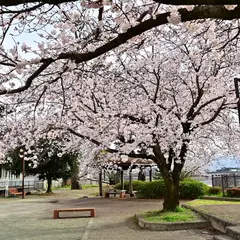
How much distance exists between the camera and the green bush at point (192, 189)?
67.5 ft

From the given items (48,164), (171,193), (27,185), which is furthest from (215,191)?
(27,185)

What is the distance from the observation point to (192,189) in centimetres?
2086

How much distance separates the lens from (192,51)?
1011 centimetres

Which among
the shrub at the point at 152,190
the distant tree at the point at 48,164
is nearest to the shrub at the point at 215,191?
the shrub at the point at 152,190

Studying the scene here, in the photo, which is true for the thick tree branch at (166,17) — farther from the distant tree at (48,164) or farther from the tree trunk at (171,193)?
the distant tree at (48,164)

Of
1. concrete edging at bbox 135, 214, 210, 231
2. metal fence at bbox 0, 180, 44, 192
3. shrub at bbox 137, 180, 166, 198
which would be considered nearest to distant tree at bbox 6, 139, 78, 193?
metal fence at bbox 0, 180, 44, 192

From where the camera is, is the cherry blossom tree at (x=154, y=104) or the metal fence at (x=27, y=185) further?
the metal fence at (x=27, y=185)

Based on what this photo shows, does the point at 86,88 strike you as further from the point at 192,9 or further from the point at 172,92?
the point at 192,9

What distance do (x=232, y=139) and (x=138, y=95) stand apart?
5.73 metres

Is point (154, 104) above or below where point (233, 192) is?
above

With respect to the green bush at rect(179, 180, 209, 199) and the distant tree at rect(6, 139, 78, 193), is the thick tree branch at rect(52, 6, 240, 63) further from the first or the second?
the distant tree at rect(6, 139, 78, 193)

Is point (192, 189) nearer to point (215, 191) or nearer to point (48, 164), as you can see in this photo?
point (215, 191)

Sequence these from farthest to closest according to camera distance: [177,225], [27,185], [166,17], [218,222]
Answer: [27,185] < [177,225] < [218,222] < [166,17]

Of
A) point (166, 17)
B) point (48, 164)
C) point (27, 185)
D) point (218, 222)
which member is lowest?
point (218, 222)
